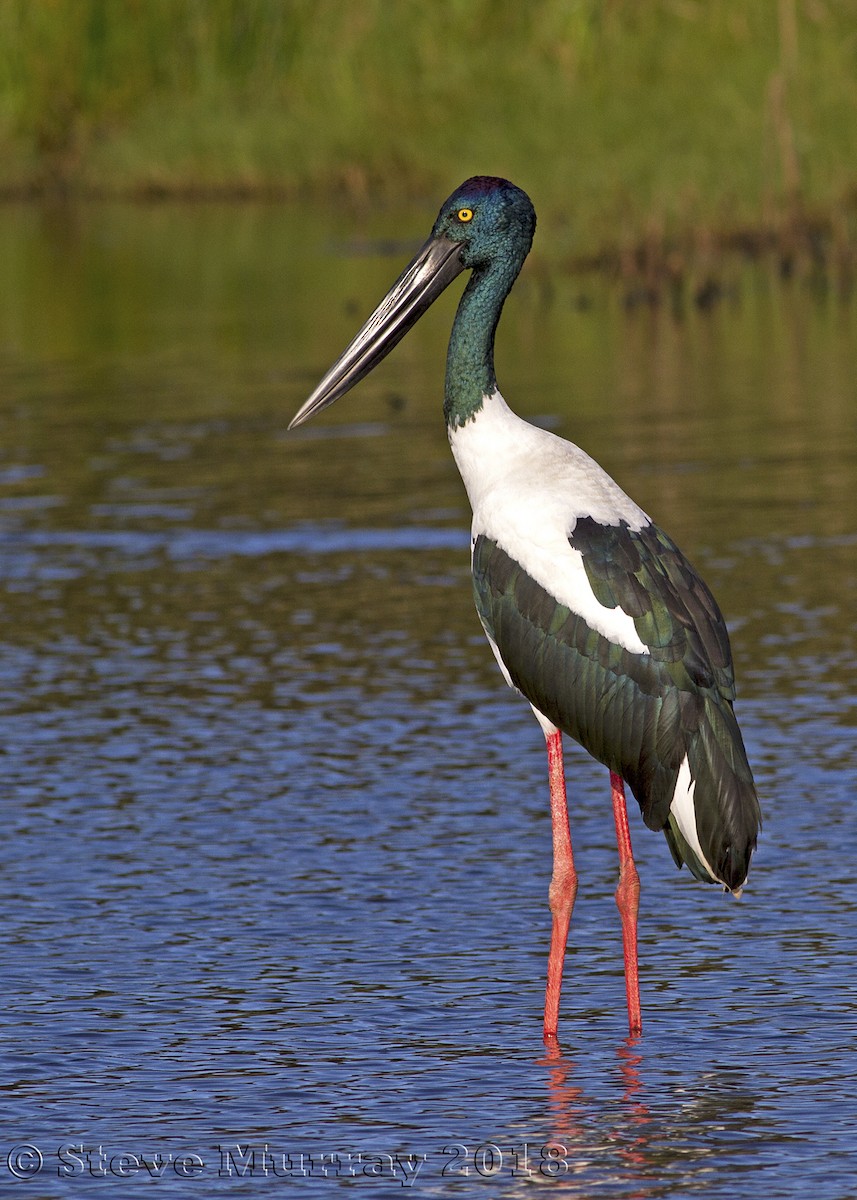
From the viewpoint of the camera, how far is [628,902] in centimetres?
712

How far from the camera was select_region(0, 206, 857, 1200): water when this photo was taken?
6246mm

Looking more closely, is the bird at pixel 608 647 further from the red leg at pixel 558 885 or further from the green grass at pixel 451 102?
the green grass at pixel 451 102

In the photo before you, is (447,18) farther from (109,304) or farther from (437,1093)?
(437,1093)

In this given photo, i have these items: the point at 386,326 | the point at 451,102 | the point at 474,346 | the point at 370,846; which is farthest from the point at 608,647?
the point at 451,102

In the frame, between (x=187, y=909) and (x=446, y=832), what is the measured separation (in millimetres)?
1134

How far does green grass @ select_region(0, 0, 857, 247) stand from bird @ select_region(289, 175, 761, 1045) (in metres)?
22.0

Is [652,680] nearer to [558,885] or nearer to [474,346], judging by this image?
[558,885]

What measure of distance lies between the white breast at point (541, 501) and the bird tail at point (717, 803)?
0.29 metres

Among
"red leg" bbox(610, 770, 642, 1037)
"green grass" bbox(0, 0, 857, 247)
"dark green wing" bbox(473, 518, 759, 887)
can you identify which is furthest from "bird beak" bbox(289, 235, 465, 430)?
"green grass" bbox(0, 0, 857, 247)

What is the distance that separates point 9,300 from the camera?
3209 cm

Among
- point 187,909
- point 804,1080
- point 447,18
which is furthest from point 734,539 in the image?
point 447,18

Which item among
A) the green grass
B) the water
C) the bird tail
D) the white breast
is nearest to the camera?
the water

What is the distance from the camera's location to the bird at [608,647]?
6.71 meters

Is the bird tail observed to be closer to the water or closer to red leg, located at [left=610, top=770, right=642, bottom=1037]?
red leg, located at [left=610, top=770, right=642, bottom=1037]
